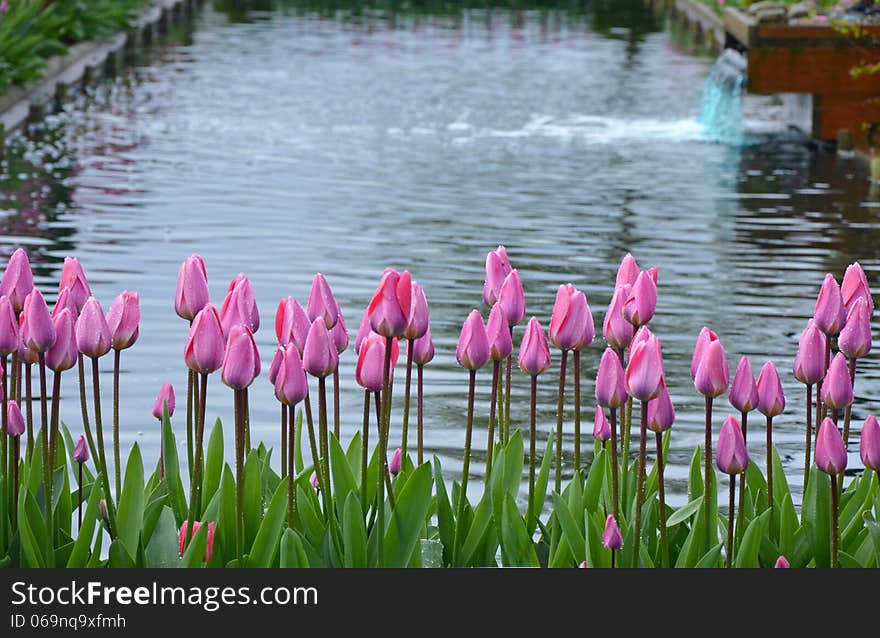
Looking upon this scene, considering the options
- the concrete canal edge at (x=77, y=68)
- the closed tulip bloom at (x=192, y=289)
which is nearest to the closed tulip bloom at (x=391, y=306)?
the closed tulip bloom at (x=192, y=289)

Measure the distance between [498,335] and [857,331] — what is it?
0.80 metres

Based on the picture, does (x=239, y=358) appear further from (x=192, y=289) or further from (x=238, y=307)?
(x=192, y=289)

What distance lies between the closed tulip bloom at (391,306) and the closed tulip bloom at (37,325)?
2.20 feet

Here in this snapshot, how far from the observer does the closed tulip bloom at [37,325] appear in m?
3.80

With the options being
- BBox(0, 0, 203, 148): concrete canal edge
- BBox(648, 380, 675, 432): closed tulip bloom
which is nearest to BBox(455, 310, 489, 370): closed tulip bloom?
BBox(648, 380, 675, 432): closed tulip bloom

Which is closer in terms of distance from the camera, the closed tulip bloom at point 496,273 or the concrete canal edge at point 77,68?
the closed tulip bloom at point 496,273

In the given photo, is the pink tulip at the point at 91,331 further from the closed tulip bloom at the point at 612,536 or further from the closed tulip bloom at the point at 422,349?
the closed tulip bloom at the point at 612,536

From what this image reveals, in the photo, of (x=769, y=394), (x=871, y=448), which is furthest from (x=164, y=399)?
(x=871, y=448)

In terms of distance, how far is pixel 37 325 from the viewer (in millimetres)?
3811

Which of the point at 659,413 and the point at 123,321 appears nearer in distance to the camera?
the point at 659,413

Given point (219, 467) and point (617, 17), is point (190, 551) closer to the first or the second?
point (219, 467)

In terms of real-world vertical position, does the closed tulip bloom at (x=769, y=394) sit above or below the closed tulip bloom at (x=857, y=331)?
below

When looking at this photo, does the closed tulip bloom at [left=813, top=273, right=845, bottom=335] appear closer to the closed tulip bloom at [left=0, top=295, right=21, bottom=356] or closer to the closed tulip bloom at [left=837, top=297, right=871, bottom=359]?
the closed tulip bloom at [left=837, top=297, right=871, bottom=359]

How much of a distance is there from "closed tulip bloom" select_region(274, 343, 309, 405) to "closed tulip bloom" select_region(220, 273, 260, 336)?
0.21 meters
